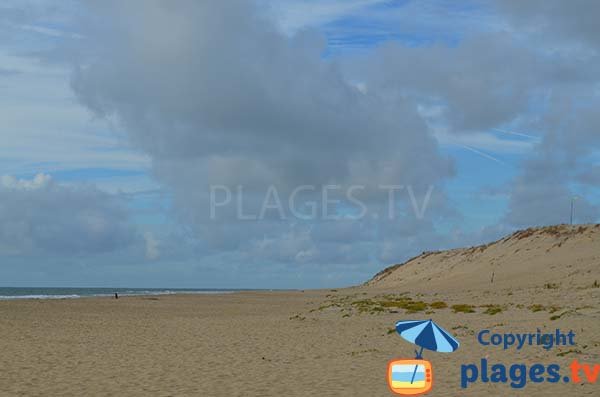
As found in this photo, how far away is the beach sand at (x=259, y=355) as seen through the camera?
1708cm

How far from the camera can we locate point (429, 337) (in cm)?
A: 1277

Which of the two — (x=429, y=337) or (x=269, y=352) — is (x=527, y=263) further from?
(x=429, y=337)

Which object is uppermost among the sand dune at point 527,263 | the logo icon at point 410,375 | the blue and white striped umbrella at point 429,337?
the sand dune at point 527,263

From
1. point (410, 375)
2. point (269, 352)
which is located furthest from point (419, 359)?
point (269, 352)

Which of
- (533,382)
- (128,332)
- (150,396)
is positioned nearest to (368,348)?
(533,382)

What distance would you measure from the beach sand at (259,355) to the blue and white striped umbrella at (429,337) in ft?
12.2

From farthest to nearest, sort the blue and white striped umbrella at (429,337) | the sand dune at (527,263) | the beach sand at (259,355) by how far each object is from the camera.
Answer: the sand dune at (527,263) < the beach sand at (259,355) < the blue and white striped umbrella at (429,337)

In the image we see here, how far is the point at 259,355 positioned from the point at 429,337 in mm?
11899

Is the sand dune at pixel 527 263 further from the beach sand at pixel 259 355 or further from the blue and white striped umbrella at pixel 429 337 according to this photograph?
the blue and white striped umbrella at pixel 429 337

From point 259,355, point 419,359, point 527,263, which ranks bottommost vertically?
Result: point 259,355

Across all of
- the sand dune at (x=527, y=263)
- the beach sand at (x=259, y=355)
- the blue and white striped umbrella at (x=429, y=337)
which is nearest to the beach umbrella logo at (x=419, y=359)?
the blue and white striped umbrella at (x=429, y=337)

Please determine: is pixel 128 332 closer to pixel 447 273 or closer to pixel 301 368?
pixel 301 368

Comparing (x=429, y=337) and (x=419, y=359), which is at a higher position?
(x=429, y=337)

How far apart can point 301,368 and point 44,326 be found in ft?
71.0
